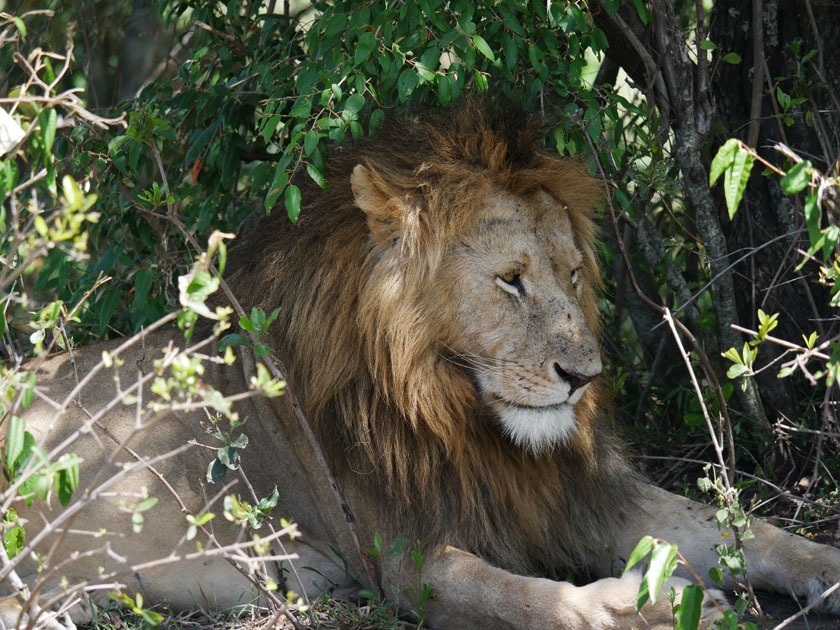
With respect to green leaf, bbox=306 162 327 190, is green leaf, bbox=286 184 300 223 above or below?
below

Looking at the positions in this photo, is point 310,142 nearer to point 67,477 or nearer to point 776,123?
point 67,477

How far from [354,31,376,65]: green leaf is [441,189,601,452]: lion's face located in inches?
24.2

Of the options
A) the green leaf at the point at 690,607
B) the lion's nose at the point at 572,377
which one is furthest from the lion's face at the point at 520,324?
the green leaf at the point at 690,607

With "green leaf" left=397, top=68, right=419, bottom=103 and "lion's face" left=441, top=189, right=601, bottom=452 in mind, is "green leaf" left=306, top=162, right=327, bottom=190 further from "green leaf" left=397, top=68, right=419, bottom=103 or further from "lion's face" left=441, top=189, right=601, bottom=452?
"lion's face" left=441, top=189, right=601, bottom=452

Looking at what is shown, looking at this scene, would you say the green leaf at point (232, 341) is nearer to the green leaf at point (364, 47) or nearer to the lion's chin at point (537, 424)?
the lion's chin at point (537, 424)

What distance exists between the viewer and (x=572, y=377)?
3111mm

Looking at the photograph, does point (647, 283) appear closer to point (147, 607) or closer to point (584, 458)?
point (584, 458)

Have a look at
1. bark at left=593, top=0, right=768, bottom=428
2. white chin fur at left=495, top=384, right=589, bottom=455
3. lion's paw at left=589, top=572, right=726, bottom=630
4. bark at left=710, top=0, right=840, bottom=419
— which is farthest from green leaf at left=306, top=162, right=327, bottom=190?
bark at left=710, top=0, right=840, bottom=419

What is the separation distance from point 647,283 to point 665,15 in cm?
177

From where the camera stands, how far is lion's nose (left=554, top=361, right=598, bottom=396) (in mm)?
3090

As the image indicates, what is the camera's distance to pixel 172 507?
380 cm

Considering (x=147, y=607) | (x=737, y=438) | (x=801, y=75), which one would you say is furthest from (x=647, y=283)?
(x=147, y=607)

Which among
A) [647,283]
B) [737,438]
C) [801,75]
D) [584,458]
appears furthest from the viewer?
[647,283]

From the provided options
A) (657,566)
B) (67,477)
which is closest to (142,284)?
(67,477)
